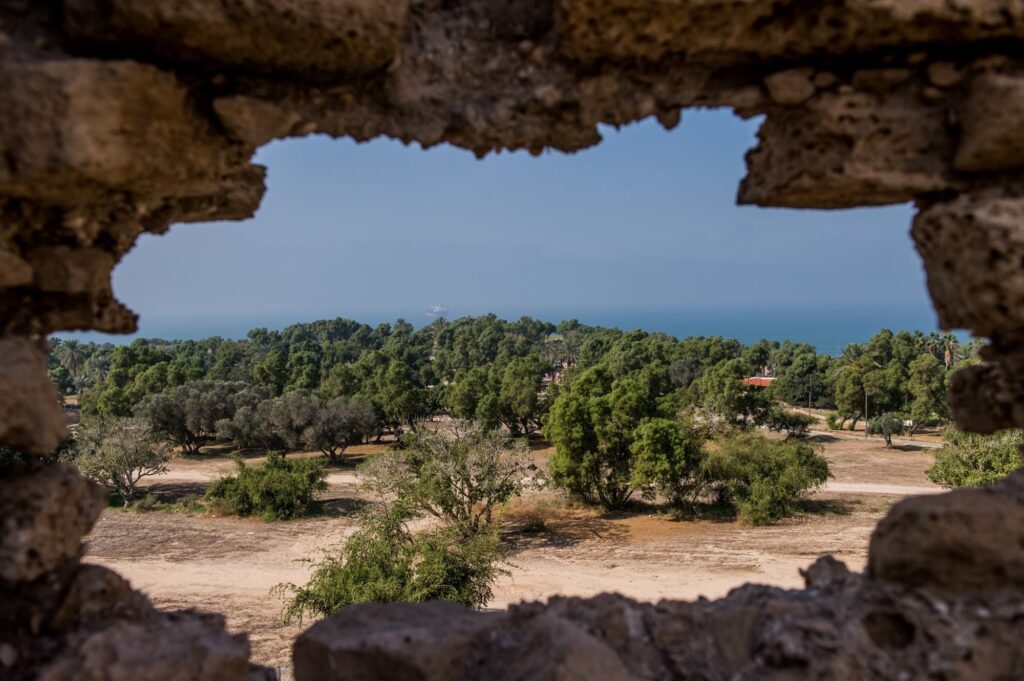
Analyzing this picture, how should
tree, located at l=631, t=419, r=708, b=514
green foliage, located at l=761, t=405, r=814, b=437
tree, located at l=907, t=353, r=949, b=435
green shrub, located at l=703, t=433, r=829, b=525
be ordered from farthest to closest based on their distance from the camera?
tree, located at l=907, t=353, r=949, b=435
green foliage, located at l=761, t=405, r=814, b=437
tree, located at l=631, t=419, r=708, b=514
green shrub, located at l=703, t=433, r=829, b=525

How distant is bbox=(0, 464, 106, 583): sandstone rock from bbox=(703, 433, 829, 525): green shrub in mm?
20672

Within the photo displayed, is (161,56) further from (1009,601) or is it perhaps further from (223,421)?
(223,421)

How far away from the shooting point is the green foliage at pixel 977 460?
17.5 meters

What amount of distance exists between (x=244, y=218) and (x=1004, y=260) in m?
3.84

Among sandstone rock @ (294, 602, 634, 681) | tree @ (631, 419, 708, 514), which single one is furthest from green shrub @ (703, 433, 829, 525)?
sandstone rock @ (294, 602, 634, 681)

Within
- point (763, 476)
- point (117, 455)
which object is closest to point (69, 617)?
point (763, 476)

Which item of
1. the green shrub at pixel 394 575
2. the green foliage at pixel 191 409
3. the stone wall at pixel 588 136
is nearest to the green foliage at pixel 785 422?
the green shrub at pixel 394 575

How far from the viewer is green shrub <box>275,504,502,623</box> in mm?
11961

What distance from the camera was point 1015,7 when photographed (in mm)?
2807

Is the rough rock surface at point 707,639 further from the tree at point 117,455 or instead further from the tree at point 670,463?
the tree at point 117,455

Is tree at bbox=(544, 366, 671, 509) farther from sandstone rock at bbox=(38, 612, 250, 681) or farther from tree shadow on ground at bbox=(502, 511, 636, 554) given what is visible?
sandstone rock at bbox=(38, 612, 250, 681)

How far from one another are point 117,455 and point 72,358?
54.3 meters

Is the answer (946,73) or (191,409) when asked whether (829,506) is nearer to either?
(946,73)

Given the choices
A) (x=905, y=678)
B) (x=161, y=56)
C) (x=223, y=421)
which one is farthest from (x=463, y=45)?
(x=223, y=421)
